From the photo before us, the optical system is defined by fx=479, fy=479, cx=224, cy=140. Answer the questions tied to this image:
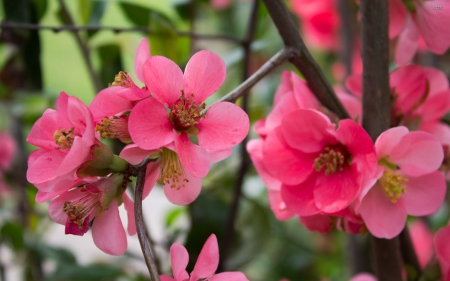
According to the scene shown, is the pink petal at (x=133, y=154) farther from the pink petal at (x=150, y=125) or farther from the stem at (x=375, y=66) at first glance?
the stem at (x=375, y=66)

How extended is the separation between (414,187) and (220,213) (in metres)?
0.41

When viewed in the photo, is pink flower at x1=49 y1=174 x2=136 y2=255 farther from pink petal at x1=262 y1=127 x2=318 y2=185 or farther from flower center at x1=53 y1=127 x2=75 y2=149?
pink petal at x1=262 y1=127 x2=318 y2=185

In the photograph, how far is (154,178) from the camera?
1.22 feet

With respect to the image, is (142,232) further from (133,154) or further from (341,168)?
(341,168)

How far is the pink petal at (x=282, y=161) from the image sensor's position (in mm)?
415

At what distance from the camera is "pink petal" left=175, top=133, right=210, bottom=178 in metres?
0.33

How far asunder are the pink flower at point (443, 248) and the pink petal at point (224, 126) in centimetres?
24

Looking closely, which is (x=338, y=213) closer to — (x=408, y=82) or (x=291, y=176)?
(x=291, y=176)

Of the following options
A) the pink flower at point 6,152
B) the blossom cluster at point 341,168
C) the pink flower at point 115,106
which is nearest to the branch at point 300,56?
the blossom cluster at point 341,168

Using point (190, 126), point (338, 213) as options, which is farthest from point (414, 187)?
point (190, 126)

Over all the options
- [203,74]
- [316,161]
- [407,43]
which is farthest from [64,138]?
[407,43]

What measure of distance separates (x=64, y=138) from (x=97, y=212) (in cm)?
6

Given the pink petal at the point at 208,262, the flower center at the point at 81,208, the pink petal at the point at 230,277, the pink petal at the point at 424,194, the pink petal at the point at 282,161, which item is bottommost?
the pink petal at the point at 424,194

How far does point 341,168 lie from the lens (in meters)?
0.42
